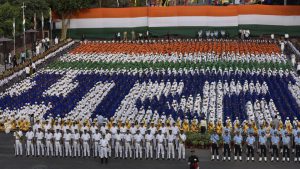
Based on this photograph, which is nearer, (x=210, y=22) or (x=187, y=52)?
(x=187, y=52)

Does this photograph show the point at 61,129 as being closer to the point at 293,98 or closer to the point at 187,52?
the point at 293,98

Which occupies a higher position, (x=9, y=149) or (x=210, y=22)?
(x=210, y=22)

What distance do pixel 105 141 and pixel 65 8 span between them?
146ft

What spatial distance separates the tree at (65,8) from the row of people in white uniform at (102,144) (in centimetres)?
4138

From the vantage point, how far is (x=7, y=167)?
86.8 feet

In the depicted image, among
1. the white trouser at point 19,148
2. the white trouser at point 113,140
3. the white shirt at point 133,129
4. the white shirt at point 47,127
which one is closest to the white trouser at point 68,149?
the white shirt at point 47,127

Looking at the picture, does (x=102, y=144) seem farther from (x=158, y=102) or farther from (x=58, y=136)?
(x=158, y=102)

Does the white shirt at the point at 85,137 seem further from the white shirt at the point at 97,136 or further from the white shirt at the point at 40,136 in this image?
the white shirt at the point at 40,136

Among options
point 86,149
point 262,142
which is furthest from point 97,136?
point 262,142

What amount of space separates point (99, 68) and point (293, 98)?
59.8 ft

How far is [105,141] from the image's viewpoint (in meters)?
26.4

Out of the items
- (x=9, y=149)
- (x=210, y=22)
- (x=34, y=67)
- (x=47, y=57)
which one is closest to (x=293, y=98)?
(x=9, y=149)

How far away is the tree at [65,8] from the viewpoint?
6800cm

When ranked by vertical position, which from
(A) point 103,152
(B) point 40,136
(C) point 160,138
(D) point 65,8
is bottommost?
(A) point 103,152
